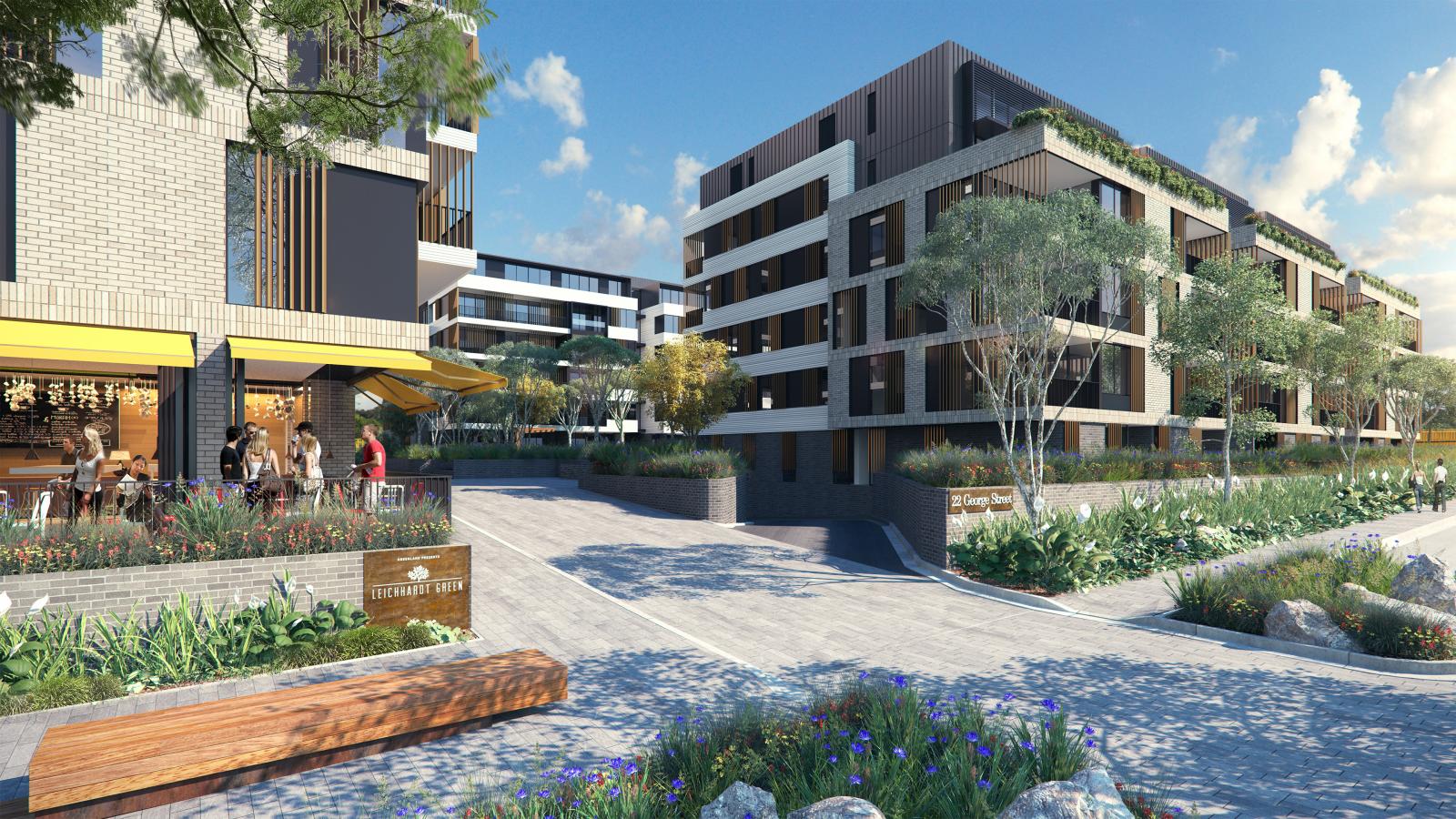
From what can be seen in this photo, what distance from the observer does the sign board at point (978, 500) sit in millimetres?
14875

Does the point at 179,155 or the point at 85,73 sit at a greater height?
the point at 85,73

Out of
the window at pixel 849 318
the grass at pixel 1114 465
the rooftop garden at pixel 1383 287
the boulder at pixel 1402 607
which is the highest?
the rooftop garden at pixel 1383 287

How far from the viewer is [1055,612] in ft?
36.0

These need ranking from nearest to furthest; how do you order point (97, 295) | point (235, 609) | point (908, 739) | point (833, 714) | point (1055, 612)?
point (908, 739) → point (833, 714) → point (235, 609) → point (1055, 612) → point (97, 295)

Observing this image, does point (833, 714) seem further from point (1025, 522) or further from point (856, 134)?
point (856, 134)

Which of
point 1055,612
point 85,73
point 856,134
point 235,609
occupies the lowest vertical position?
point 1055,612

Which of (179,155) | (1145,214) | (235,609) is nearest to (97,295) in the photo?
(179,155)

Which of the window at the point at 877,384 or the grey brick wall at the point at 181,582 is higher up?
the window at the point at 877,384

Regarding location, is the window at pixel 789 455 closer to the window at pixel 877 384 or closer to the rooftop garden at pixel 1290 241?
the window at pixel 877 384

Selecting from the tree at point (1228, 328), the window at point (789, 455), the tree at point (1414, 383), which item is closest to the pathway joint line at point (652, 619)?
the tree at point (1228, 328)

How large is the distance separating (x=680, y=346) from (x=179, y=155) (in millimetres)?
16202

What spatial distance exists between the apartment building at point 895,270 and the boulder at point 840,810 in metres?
18.6

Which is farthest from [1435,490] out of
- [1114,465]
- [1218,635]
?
[1218,635]

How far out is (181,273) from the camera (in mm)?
12711
